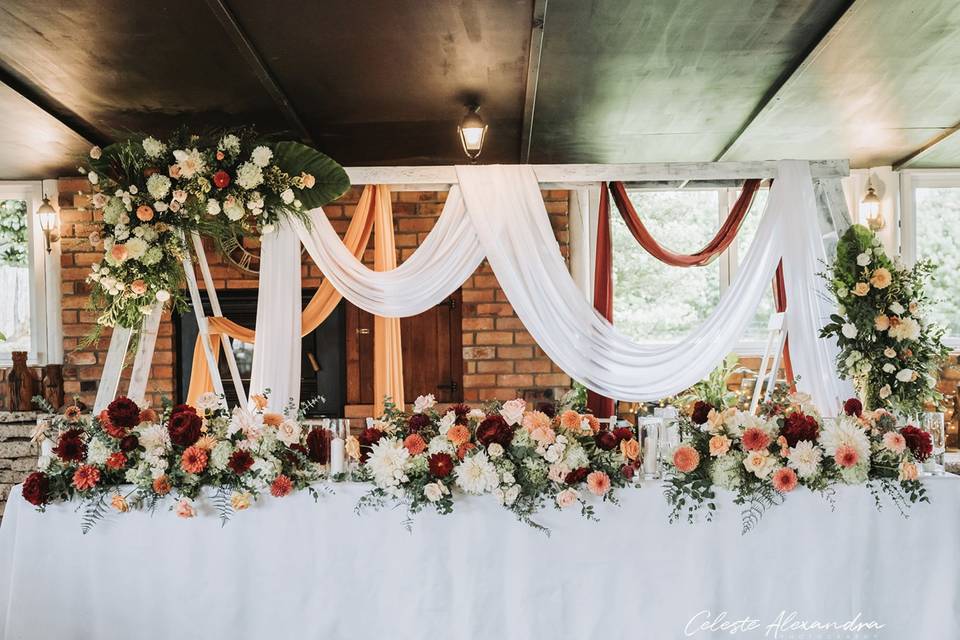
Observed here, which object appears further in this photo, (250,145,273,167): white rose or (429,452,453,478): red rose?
(250,145,273,167): white rose

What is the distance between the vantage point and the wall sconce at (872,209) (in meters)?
6.18

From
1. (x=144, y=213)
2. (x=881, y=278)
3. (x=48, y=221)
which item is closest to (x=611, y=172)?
(x=881, y=278)

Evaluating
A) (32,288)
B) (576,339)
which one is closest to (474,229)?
(576,339)

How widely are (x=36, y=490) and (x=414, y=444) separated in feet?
4.67

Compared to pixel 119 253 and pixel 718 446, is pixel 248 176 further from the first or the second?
pixel 718 446

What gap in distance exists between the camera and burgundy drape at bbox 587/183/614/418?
14.9 ft

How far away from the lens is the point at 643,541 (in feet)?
9.31

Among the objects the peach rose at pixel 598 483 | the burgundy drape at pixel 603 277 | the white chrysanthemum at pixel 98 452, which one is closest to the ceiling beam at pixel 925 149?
the burgundy drape at pixel 603 277

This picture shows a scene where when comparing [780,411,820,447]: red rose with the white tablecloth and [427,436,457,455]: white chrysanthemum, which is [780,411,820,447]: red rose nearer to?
the white tablecloth

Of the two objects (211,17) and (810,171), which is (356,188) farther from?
(810,171)

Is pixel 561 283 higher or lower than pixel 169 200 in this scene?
lower

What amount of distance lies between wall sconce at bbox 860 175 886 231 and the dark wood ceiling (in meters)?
0.78

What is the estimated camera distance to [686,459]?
2840mm

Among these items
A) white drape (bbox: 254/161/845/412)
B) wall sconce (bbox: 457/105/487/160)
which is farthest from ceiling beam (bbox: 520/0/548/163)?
white drape (bbox: 254/161/845/412)
